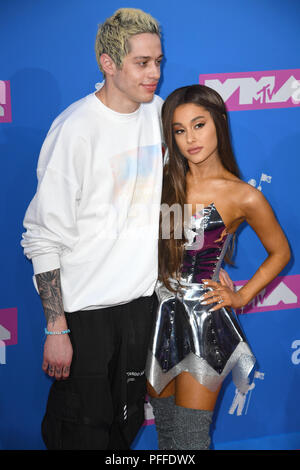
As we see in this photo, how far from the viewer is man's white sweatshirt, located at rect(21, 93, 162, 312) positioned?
1.85 m

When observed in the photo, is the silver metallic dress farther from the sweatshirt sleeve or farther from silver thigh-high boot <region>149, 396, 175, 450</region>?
the sweatshirt sleeve

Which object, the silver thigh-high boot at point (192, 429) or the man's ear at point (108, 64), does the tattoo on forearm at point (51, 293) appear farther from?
the man's ear at point (108, 64)

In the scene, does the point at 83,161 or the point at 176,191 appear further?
the point at 176,191

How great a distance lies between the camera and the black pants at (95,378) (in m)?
1.99

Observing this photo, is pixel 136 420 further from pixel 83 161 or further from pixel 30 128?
pixel 30 128

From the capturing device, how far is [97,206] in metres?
1.92

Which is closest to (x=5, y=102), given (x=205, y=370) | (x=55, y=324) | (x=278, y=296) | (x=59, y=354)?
(x=55, y=324)

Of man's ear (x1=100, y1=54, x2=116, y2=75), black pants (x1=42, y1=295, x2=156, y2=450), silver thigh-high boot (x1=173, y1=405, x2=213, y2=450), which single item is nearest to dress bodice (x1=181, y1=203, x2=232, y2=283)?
black pants (x1=42, y1=295, x2=156, y2=450)

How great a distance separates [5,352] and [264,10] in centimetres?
190

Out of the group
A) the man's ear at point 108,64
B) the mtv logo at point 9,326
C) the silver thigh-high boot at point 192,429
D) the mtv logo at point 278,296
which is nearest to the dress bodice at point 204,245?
the silver thigh-high boot at point 192,429

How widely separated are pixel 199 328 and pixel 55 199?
71 cm

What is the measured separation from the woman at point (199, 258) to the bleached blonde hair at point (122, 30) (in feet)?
0.79
